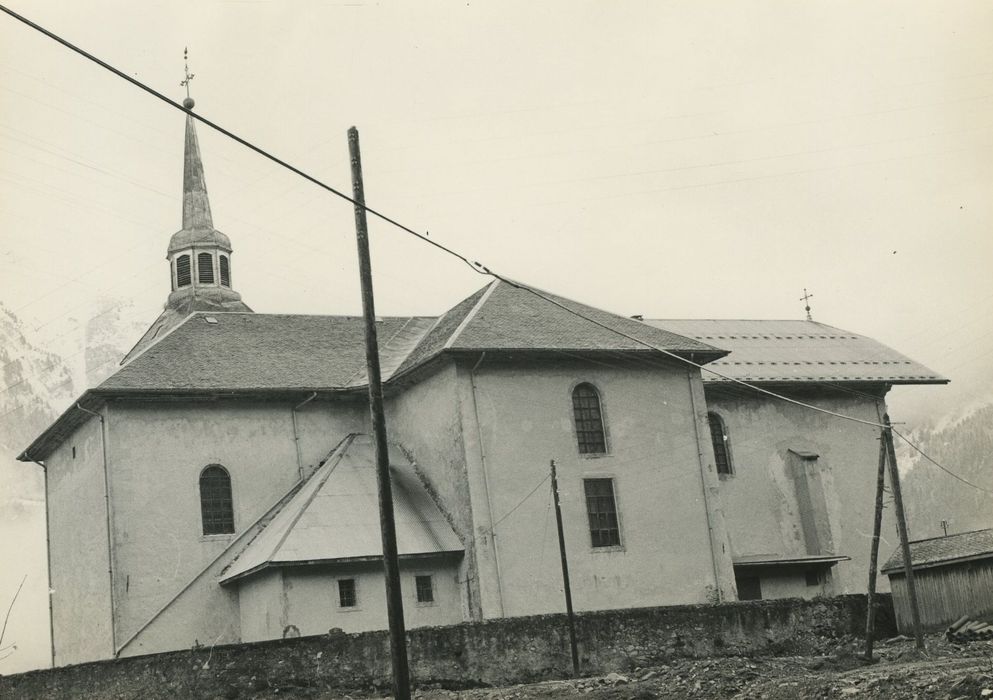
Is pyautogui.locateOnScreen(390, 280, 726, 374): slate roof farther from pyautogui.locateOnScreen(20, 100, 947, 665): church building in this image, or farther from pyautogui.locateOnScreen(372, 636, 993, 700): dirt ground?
pyautogui.locateOnScreen(372, 636, 993, 700): dirt ground

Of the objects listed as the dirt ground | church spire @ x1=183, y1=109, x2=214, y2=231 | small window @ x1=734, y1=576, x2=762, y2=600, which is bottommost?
the dirt ground

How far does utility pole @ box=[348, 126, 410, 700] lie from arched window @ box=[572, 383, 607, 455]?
16.1 metres

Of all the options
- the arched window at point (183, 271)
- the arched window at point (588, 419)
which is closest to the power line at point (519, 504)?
the arched window at point (588, 419)

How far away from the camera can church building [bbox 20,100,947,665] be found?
106ft

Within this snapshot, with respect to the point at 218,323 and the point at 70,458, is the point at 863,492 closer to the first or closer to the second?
the point at 218,323

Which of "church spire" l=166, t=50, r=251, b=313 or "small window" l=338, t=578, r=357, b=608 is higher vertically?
"church spire" l=166, t=50, r=251, b=313

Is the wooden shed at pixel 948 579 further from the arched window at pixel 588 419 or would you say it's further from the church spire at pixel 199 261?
the church spire at pixel 199 261

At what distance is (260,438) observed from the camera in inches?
1401

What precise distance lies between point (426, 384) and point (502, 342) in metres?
2.67

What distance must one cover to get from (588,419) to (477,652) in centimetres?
1096

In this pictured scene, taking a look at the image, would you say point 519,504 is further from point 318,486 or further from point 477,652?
point 477,652

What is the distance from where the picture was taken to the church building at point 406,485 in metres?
32.3

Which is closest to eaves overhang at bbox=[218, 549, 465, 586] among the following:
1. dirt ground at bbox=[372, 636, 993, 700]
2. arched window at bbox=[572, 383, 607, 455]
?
arched window at bbox=[572, 383, 607, 455]

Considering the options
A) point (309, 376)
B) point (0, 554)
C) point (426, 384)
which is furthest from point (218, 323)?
point (0, 554)
